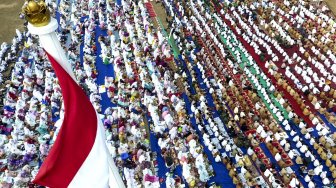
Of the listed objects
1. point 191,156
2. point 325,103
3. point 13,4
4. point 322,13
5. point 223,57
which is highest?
point 322,13

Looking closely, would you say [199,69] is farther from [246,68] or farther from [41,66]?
[41,66]

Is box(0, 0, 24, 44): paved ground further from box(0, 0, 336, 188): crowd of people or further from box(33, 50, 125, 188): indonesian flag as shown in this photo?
box(33, 50, 125, 188): indonesian flag

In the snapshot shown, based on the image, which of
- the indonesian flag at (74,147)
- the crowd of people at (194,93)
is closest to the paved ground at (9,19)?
the crowd of people at (194,93)

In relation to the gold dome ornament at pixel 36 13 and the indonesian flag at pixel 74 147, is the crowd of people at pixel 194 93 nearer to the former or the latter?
the indonesian flag at pixel 74 147

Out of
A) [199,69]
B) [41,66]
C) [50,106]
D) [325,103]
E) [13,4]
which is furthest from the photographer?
[13,4]

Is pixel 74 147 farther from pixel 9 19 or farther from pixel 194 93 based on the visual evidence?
pixel 9 19

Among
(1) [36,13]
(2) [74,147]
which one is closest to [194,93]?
(2) [74,147]

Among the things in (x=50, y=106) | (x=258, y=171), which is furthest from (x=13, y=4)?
(x=258, y=171)
